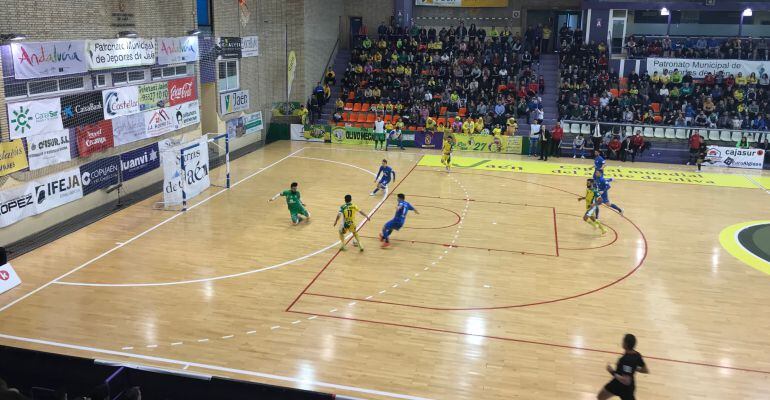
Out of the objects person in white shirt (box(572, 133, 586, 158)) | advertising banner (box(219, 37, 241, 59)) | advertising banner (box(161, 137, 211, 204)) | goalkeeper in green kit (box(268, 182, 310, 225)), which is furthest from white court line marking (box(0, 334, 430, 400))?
person in white shirt (box(572, 133, 586, 158))

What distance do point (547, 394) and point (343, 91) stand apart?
29620mm

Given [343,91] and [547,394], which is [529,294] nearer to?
[547,394]

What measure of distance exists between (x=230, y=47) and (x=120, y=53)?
8625mm

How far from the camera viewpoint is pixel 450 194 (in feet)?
76.4

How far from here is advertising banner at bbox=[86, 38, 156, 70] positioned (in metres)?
19.9

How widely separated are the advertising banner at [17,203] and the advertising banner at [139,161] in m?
4.35

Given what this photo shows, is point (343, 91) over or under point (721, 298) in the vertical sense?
over

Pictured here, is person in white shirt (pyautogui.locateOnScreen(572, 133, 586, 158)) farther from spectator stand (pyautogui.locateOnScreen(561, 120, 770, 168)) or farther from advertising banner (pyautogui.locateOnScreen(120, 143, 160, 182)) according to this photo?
advertising banner (pyautogui.locateOnScreen(120, 143, 160, 182))

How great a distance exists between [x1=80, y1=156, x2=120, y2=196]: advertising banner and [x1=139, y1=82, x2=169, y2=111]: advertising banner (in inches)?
95.3

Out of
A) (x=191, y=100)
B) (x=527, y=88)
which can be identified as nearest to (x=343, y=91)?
(x=527, y=88)

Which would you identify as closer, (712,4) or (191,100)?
(191,100)

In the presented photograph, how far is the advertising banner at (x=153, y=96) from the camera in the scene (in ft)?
74.9

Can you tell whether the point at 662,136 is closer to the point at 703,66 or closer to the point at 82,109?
the point at 703,66

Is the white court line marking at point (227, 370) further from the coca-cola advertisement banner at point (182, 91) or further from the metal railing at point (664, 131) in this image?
the metal railing at point (664, 131)
